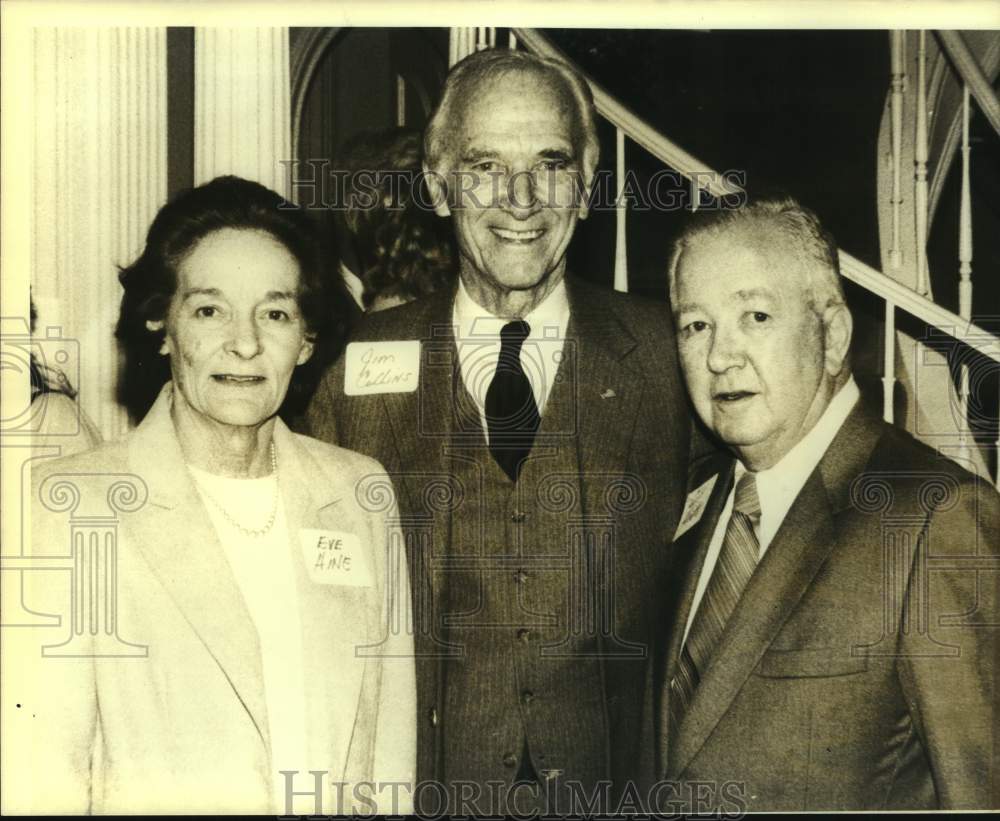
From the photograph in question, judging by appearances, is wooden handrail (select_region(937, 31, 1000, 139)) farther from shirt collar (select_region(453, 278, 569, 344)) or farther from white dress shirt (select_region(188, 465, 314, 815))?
white dress shirt (select_region(188, 465, 314, 815))

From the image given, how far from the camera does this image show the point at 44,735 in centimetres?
369

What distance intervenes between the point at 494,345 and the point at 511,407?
0.57 ft

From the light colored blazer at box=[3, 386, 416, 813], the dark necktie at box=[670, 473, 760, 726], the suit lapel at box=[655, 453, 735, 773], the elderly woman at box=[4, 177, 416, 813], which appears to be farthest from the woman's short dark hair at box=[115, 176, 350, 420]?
the dark necktie at box=[670, 473, 760, 726]

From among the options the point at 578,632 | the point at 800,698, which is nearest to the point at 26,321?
the point at 578,632

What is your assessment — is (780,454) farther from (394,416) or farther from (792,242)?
(394,416)

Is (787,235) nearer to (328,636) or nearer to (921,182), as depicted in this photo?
(921,182)

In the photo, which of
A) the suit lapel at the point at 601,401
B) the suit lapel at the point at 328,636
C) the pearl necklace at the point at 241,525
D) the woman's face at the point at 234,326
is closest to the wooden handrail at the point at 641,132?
the suit lapel at the point at 601,401

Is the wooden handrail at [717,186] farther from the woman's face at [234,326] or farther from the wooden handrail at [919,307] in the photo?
the woman's face at [234,326]

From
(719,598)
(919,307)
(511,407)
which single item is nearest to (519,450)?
(511,407)

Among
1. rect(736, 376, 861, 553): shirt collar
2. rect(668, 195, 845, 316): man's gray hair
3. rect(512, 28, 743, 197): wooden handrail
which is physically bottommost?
rect(736, 376, 861, 553): shirt collar

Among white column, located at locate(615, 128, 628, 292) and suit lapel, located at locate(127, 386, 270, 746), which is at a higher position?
white column, located at locate(615, 128, 628, 292)

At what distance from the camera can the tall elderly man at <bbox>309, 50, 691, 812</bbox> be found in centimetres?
364

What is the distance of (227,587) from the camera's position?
11.9 ft

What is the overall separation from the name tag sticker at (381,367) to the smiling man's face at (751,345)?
28.9 inches
